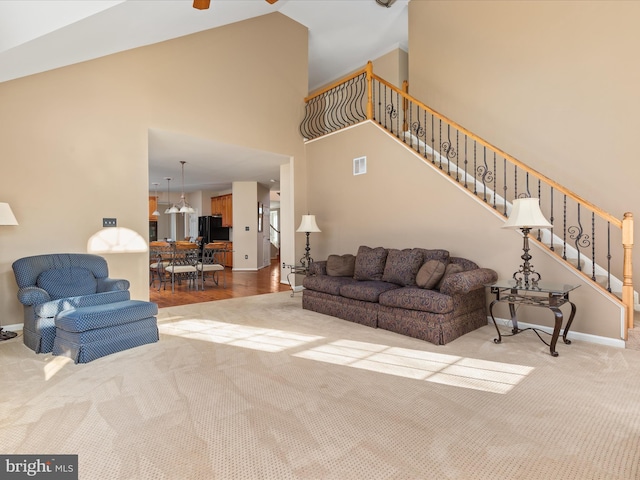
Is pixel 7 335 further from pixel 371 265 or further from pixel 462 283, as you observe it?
pixel 462 283

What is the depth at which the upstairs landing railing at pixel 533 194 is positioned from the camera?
3.43 meters

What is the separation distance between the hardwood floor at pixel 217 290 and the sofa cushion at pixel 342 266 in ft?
6.34

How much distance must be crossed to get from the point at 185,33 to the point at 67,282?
379 centimetres

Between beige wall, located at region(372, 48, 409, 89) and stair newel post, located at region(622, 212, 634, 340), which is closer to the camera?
stair newel post, located at region(622, 212, 634, 340)

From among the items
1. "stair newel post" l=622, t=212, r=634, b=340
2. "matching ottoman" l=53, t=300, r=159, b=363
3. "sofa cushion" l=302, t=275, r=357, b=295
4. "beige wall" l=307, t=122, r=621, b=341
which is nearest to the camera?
"matching ottoman" l=53, t=300, r=159, b=363

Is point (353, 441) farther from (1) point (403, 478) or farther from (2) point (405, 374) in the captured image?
(2) point (405, 374)

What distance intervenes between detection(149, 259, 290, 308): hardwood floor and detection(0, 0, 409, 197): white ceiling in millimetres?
2633

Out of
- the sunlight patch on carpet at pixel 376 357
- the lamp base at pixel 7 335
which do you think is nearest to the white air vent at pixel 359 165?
the sunlight patch on carpet at pixel 376 357

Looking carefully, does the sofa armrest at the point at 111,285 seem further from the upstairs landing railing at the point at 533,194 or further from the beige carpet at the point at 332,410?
the upstairs landing railing at the point at 533,194

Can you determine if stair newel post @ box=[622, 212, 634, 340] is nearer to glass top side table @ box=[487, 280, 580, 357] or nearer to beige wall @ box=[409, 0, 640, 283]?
glass top side table @ box=[487, 280, 580, 357]

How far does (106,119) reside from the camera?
4.55 m

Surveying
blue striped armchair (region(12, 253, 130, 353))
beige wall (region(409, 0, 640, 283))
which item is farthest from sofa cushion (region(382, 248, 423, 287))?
blue striped armchair (region(12, 253, 130, 353))

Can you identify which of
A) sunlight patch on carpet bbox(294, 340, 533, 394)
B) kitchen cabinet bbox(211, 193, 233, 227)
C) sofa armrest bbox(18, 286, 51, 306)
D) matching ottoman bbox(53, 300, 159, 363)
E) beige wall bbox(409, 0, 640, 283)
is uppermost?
beige wall bbox(409, 0, 640, 283)

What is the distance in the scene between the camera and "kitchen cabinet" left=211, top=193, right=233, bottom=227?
11.0 metres
